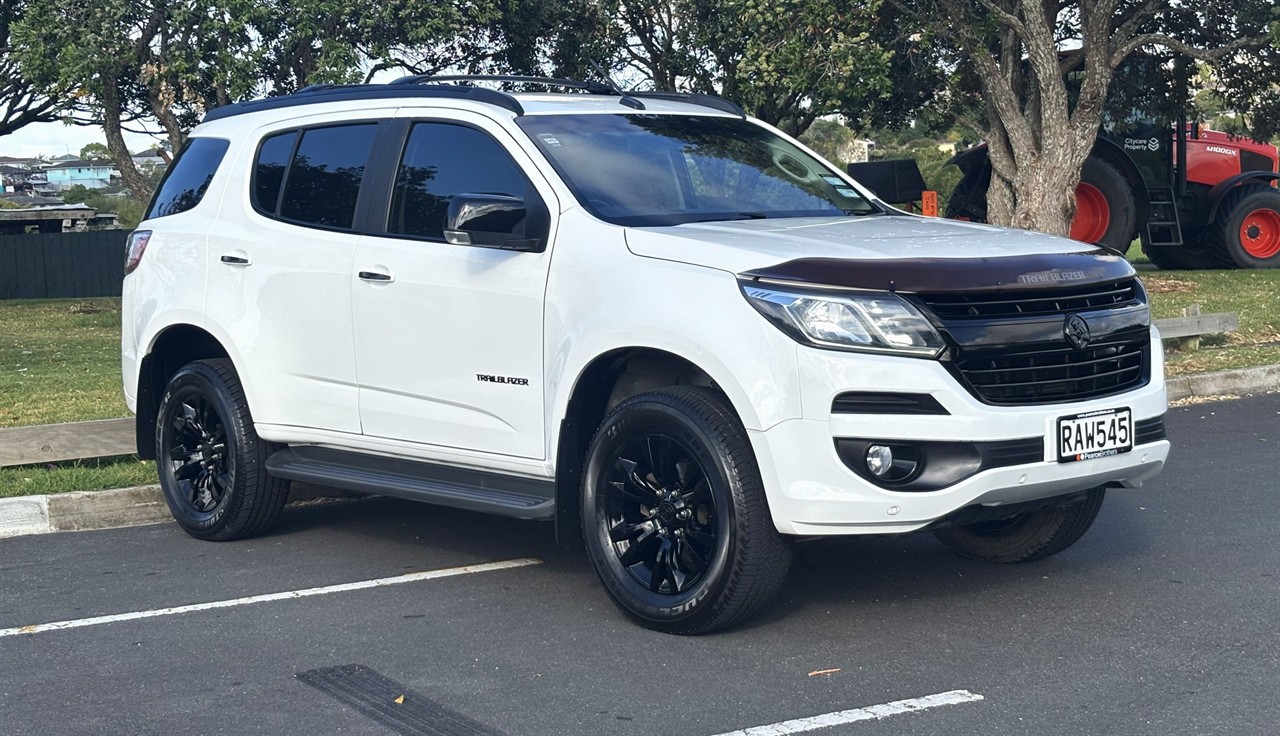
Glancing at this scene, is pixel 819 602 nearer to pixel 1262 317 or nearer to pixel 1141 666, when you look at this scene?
pixel 1141 666

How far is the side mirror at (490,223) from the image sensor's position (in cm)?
573

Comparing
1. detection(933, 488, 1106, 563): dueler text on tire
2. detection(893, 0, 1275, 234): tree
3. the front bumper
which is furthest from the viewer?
detection(893, 0, 1275, 234): tree

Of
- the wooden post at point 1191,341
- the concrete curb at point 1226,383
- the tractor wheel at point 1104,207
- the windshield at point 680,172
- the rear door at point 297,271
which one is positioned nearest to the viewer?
the windshield at point 680,172

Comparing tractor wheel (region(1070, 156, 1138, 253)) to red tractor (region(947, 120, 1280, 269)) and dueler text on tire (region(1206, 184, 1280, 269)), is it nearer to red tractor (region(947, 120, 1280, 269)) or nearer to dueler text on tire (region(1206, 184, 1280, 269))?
red tractor (region(947, 120, 1280, 269))

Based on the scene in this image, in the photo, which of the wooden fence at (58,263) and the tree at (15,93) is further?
the wooden fence at (58,263)

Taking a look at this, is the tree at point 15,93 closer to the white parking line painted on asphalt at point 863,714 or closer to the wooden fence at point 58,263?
the wooden fence at point 58,263

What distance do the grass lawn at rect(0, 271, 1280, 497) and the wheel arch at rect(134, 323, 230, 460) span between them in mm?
399

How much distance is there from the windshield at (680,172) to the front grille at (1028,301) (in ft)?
4.00

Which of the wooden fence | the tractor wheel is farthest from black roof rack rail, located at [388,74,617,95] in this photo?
the wooden fence

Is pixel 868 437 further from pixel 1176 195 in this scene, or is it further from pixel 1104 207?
pixel 1176 195

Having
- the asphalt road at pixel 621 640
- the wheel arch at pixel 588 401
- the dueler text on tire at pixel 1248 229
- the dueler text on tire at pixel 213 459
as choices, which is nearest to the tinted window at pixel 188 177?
the dueler text on tire at pixel 213 459

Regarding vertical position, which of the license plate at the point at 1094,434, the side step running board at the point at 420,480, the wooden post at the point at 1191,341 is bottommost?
the wooden post at the point at 1191,341

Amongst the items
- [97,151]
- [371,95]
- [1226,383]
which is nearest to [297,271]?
[371,95]

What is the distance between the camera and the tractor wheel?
21062mm
